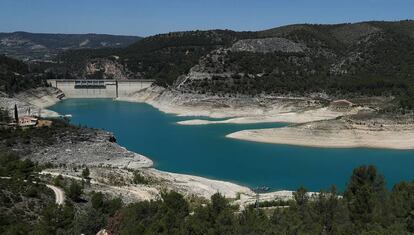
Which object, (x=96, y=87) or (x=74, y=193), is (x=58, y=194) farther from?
(x=96, y=87)

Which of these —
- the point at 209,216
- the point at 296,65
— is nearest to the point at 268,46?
the point at 296,65

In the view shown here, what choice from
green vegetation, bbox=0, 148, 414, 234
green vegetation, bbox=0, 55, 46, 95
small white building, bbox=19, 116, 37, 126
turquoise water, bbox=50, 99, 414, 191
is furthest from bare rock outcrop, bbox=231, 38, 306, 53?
green vegetation, bbox=0, 148, 414, 234

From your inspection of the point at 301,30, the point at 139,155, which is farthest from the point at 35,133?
the point at 301,30

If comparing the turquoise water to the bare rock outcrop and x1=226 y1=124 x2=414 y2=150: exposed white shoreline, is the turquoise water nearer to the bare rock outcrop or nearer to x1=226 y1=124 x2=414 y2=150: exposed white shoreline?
x1=226 y1=124 x2=414 y2=150: exposed white shoreline

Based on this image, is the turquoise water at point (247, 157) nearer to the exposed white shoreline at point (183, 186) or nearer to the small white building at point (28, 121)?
the exposed white shoreline at point (183, 186)

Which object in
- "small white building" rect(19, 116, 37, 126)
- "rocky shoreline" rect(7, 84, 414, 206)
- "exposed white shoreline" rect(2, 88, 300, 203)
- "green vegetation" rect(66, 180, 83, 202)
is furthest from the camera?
"small white building" rect(19, 116, 37, 126)
